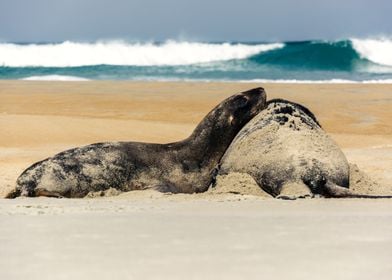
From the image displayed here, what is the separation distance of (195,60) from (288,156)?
136 feet

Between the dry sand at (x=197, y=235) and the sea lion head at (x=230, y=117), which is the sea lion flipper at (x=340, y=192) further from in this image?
the sea lion head at (x=230, y=117)

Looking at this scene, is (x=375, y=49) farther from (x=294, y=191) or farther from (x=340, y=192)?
(x=340, y=192)

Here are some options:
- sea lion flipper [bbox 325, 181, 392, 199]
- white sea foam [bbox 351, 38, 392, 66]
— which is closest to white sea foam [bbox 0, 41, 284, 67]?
white sea foam [bbox 351, 38, 392, 66]

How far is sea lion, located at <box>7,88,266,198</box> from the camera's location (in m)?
7.80

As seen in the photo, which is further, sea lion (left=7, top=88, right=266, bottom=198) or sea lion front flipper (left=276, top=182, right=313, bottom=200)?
sea lion (left=7, top=88, right=266, bottom=198)

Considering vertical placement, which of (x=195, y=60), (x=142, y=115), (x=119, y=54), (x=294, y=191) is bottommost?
(x=142, y=115)

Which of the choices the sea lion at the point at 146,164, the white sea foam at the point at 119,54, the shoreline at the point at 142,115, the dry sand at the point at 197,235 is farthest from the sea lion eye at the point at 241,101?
the white sea foam at the point at 119,54

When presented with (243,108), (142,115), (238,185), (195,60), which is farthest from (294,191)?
(195,60)

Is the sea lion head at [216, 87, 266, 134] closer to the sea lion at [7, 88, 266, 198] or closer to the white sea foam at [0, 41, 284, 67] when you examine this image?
the sea lion at [7, 88, 266, 198]

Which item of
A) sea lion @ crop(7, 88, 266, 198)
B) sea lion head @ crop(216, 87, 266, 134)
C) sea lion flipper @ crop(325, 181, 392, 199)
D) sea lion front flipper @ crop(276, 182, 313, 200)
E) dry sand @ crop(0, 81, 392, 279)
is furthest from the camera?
sea lion head @ crop(216, 87, 266, 134)

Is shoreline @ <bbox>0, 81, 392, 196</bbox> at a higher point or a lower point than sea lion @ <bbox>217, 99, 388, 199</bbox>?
lower

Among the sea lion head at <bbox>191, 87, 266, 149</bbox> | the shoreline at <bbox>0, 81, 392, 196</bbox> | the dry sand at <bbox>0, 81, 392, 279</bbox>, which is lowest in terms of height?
the shoreline at <bbox>0, 81, 392, 196</bbox>

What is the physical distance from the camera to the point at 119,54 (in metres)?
49.8

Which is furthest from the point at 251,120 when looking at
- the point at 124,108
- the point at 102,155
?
the point at 124,108
